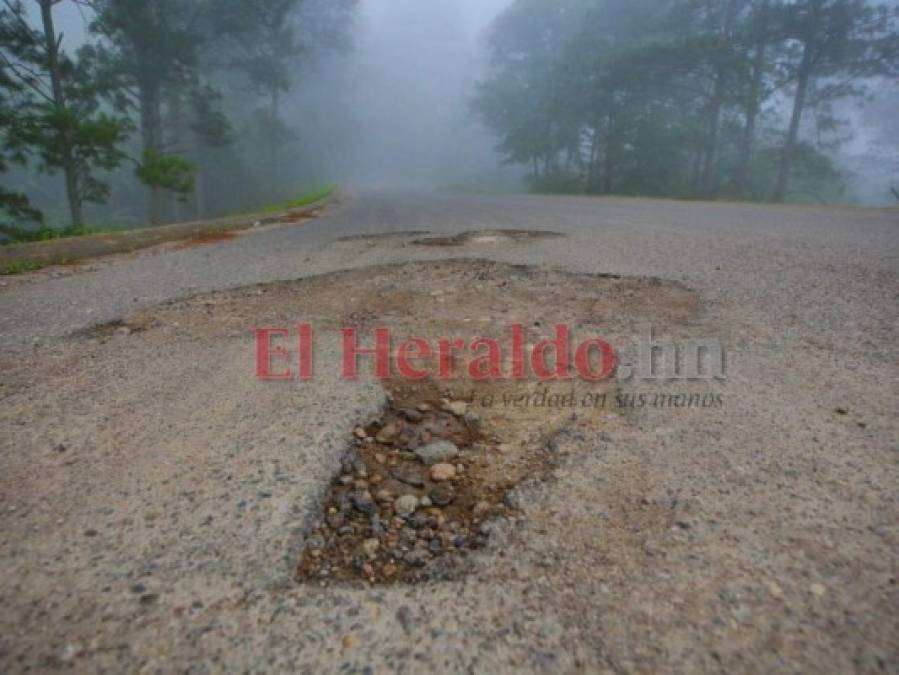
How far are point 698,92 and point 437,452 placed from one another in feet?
62.8

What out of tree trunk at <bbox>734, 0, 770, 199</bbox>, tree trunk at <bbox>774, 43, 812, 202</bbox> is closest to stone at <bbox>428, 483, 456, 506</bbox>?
tree trunk at <bbox>774, 43, 812, 202</bbox>

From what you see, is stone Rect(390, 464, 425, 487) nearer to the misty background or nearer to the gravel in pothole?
the gravel in pothole

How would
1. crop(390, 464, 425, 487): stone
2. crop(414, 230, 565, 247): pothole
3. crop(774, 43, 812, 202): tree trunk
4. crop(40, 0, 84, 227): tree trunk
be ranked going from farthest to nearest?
crop(774, 43, 812, 202): tree trunk
crop(40, 0, 84, 227): tree trunk
crop(414, 230, 565, 247): pothole
crop(390, 464, 425, 487): stone

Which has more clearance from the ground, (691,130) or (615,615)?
(691,130)

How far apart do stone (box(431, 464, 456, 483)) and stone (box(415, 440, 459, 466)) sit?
26 millimetres

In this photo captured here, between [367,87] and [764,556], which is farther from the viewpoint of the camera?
[367,87]

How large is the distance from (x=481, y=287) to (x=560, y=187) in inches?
789

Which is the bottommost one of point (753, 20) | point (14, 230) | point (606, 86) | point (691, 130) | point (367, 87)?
point (14, 230)

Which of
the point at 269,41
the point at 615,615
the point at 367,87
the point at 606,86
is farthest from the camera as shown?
the point at 367,87

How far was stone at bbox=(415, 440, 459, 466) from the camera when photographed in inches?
58.7

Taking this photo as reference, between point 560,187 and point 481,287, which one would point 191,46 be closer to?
point 560,187

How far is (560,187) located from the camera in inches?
854

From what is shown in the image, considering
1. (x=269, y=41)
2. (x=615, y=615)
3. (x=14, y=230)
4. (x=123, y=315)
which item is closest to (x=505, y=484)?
(x=615, y=615)

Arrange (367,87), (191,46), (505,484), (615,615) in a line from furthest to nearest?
(367,87) < (191,46) < (505,484) < (615,615)
